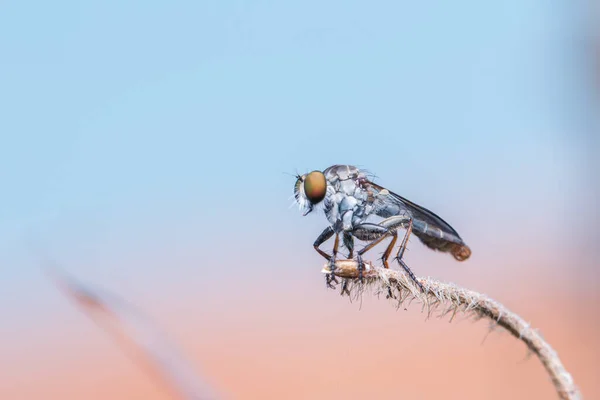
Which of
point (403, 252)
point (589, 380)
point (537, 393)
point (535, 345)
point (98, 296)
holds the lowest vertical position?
point (98, 296)

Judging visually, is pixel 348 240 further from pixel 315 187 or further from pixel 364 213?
pixel 315 187

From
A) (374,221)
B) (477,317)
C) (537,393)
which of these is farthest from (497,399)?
(477,317)

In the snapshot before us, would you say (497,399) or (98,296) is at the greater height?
(497,399)

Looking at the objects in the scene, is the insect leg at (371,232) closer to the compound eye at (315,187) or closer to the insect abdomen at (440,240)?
the compound eye at (315,187)

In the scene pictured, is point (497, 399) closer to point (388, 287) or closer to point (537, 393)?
point (537, 393)

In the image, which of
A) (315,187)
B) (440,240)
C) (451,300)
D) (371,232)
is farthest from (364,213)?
(451,300)

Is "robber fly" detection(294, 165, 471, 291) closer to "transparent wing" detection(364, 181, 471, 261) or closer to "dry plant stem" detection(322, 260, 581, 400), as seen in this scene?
"transparent wing" detection(364, 181, 471, 261)
